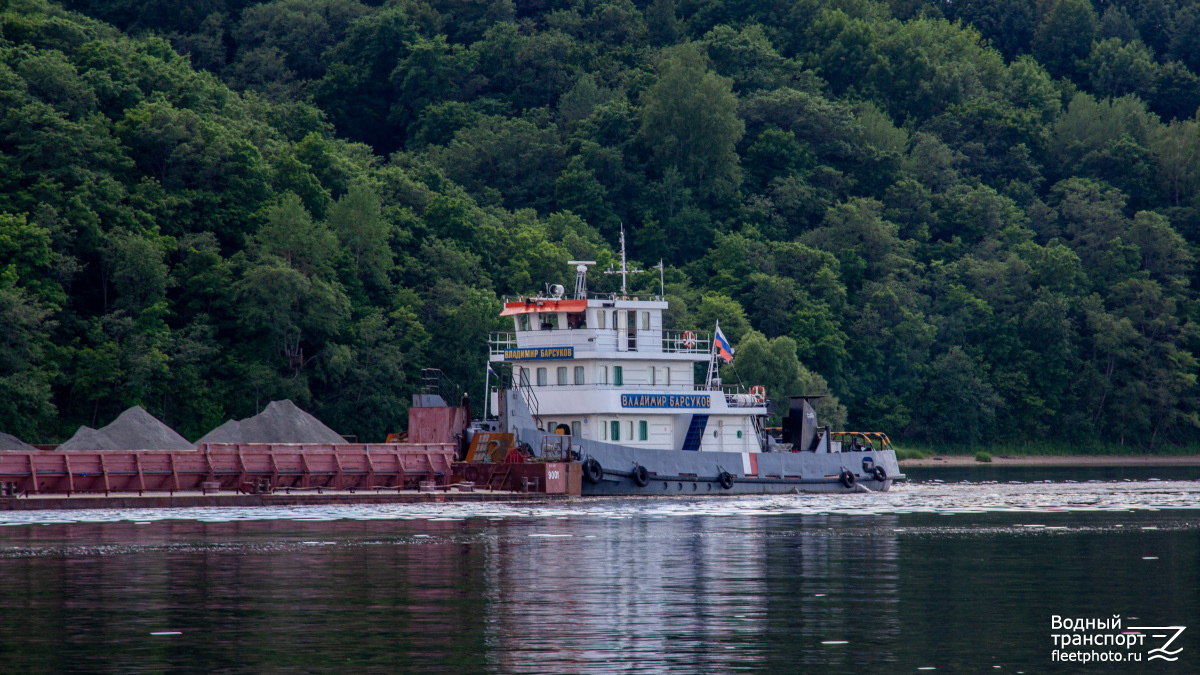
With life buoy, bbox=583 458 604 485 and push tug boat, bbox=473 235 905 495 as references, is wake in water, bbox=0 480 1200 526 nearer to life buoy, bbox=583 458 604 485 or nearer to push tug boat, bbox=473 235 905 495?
life buoy, bbox=583 458 604 485

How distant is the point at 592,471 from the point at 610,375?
4.07 meters

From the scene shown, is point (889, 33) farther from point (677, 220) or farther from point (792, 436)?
point (792, 436)

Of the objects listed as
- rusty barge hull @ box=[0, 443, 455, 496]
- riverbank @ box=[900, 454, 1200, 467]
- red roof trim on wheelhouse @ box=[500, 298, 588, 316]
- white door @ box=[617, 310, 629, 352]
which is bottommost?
riverbank @ box=[900, 454, 1200, 467]

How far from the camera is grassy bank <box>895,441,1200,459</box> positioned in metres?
99.8

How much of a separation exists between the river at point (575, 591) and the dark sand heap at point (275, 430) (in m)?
18.9

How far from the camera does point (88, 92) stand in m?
75.0

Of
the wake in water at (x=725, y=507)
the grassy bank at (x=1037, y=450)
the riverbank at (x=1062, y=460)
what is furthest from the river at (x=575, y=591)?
the grassy bank at (x=1037, y=450)

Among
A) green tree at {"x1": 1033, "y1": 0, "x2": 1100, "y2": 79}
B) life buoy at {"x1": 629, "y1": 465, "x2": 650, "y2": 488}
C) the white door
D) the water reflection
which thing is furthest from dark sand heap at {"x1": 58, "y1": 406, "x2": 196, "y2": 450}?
green tree at {"x1": 1033, "y1": 0, "x2": 1100, "y2": 79}

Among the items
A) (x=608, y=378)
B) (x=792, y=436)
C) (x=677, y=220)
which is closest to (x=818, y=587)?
(x=608, y=378)

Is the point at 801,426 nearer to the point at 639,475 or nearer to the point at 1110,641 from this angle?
the point at 639,475

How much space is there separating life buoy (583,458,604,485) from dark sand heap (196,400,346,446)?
13228 mm

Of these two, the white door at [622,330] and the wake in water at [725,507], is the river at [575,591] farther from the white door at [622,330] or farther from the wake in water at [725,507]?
the white door at [622,330]

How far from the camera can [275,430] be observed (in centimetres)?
5641

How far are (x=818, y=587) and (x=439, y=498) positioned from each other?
22640mm
